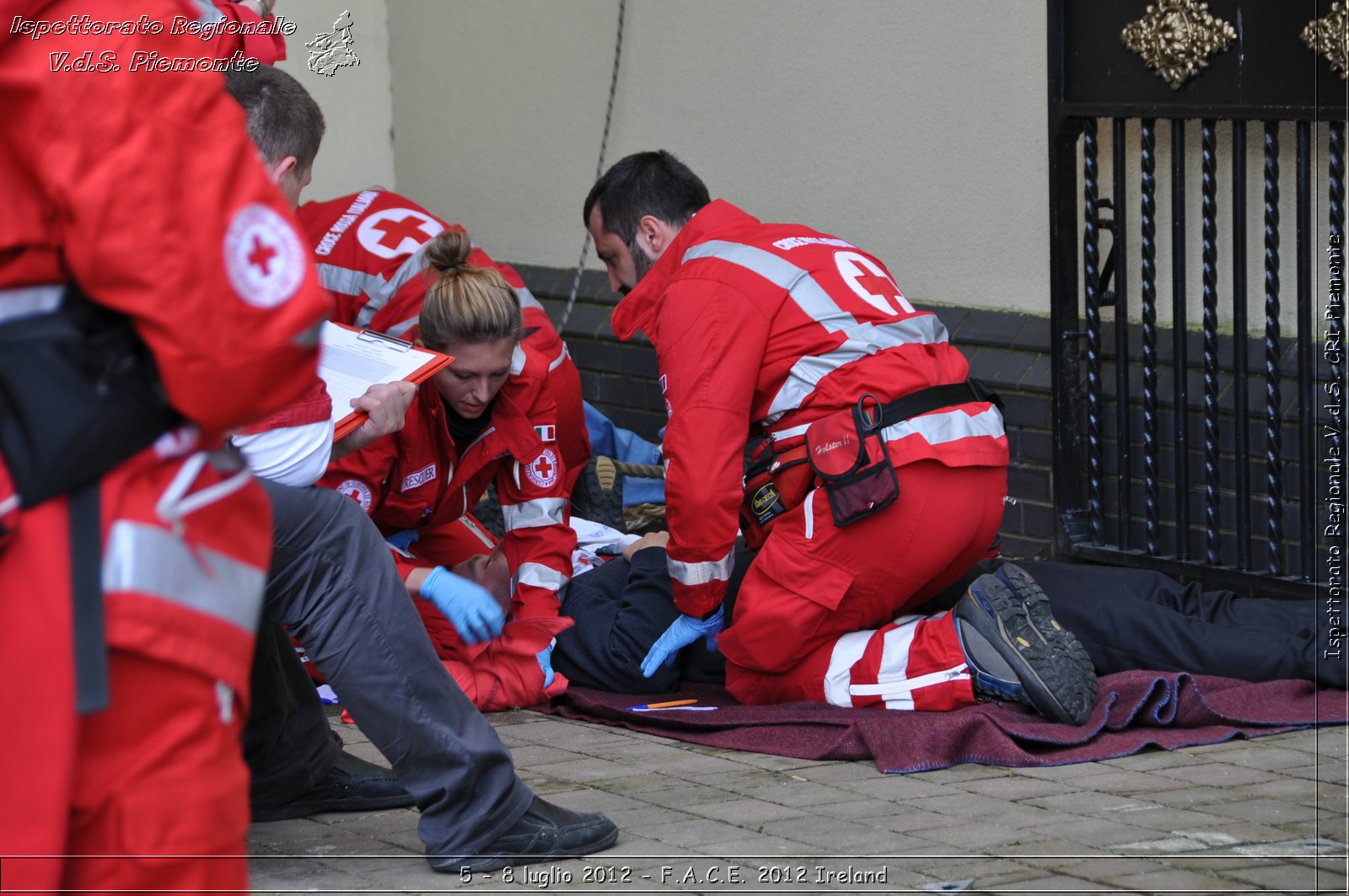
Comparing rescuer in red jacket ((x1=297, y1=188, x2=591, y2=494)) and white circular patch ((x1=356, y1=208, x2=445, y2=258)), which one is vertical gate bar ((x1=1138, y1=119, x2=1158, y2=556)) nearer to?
rescuer in red jacket ((x1=297, y1=188, x2=591, y2=494))

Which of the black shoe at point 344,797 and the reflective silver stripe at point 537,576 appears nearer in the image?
the black shoe at point 344,797

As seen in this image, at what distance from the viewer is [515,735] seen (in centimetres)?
388

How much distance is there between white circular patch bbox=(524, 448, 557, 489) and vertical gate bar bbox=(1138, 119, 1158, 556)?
1.76 m

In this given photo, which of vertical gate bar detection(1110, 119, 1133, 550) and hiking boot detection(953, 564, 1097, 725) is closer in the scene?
hiking boot detection(953, 564, 1097, 725)

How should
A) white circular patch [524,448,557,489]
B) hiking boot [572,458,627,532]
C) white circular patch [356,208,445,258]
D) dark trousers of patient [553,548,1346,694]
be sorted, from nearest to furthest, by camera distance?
dark trousers of patient [553,548,1346,694] → white circular patch [524,448,557,489] → white circular patch [356,208,445,258] → hiking boot [572,458,627,532]

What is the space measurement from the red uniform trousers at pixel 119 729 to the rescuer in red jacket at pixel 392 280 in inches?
138

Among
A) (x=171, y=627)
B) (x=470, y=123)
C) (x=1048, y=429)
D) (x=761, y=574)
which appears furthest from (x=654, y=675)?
(x=470, y=123)

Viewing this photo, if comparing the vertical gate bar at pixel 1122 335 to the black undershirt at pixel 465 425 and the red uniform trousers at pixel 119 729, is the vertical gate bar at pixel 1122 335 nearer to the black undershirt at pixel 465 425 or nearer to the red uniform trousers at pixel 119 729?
the black undershirt at pixel 465 425

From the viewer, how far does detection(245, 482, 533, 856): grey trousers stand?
2.66 meters

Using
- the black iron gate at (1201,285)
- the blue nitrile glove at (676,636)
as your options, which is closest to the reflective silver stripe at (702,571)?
the blue nitrile glove at (676,636)

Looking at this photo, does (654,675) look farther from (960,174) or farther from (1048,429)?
(960,174)

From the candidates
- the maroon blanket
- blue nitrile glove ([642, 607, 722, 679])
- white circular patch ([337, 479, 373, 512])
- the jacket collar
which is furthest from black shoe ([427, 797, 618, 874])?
the jacket collar

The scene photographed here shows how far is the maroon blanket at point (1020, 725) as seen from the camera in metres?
3.47

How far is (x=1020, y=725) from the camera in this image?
357 centimetres
